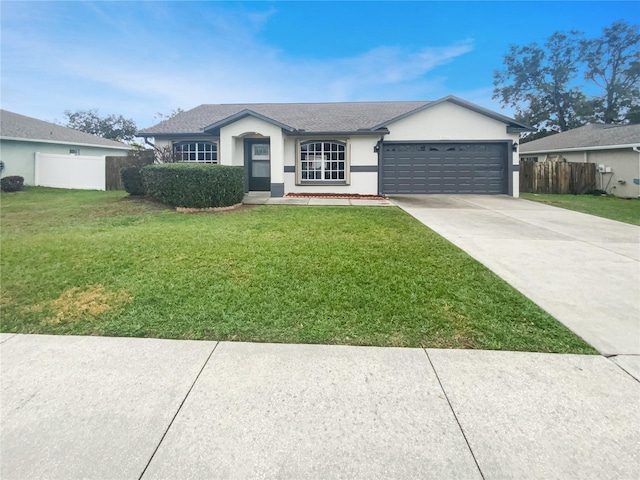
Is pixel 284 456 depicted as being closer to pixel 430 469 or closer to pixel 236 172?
pixel 430 469

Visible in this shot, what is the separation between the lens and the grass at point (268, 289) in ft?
11.5

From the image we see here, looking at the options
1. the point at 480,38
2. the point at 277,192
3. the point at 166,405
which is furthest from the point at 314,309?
the point at 480,38

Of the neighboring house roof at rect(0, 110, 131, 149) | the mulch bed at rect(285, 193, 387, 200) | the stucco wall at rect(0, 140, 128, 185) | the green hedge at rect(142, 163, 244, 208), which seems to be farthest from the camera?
the neighboring house roof at rect(0, 110, 131, 149)

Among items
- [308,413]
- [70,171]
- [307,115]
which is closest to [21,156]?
[70,171]

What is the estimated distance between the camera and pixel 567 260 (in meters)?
5.74

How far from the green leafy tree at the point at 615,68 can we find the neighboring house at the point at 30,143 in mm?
44219

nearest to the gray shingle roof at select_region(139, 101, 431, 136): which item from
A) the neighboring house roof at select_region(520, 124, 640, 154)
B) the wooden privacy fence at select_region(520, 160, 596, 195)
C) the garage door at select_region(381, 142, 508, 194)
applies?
the garage door at select_region(381, 142, 508, 194)

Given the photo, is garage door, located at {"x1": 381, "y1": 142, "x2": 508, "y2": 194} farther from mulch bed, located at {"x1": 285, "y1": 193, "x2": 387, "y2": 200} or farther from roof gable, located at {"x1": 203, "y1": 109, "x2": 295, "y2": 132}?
roof gable, located at {"x1": 203, "y1": 109, "x2": 295, "y2": 132}

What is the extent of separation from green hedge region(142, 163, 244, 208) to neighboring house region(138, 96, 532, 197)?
4176 millimetres

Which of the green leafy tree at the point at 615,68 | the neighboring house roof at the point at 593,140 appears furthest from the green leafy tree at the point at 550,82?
the neighboring house roof at the point at 593,140

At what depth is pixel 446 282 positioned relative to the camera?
471 cm

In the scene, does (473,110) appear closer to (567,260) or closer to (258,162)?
(258,162)

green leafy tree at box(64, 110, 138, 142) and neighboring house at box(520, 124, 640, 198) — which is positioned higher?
green leafy tree at box(64, 110, 138, 142)

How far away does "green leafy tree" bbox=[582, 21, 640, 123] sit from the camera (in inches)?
1341
